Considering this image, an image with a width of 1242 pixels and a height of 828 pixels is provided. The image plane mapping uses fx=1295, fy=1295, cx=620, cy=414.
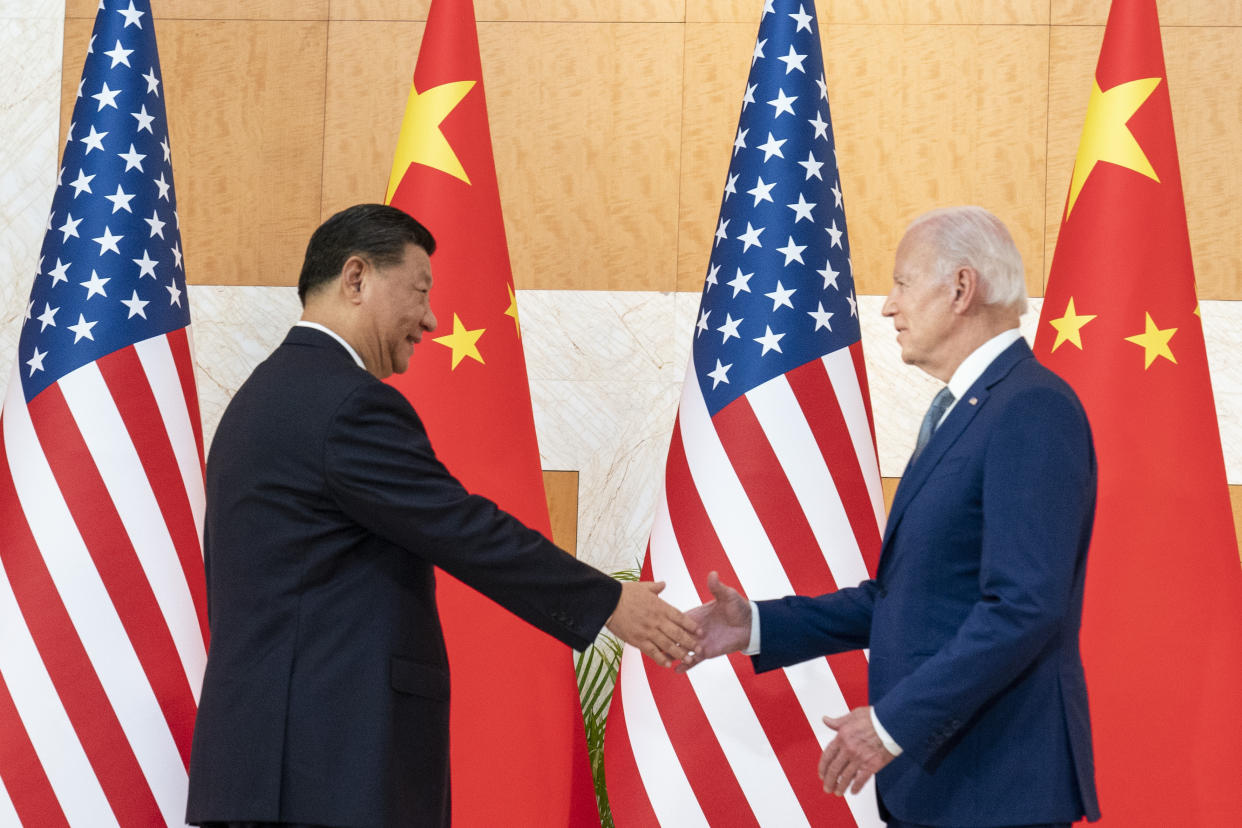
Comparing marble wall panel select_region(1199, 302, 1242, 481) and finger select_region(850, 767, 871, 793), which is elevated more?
marble wall panel select_region(1199, 302, 1242, 481)

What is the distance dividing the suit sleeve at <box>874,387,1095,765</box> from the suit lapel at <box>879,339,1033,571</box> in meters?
0.10

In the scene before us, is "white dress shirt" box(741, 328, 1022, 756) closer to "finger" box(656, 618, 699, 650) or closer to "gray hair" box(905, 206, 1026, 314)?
"gray hair" box(905, 206, 1026, 314)

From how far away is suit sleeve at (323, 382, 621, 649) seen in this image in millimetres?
2174

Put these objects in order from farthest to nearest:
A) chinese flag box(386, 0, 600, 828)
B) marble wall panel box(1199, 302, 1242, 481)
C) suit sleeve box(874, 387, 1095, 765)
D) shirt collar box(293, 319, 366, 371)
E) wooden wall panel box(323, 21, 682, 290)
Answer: wooden wall panel box(323, 21, 682, 290) → marble wall panel box(1199, 302, 1242, 481) → chinese flag box(386, 0, 600, 828) → shirt collar box(293, 319, 366, 371) → suit sleeve box(874, 387, 1095, 765)

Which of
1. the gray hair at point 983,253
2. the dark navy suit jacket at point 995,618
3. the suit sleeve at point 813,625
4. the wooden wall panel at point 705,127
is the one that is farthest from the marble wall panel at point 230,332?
the dark navy suit jacket at point 995,618

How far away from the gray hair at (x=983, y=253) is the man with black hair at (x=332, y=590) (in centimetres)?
87

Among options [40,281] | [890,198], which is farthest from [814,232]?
[40,281]

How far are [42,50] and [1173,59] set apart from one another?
365cm

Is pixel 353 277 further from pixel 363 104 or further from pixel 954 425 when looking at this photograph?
pixel 363 104

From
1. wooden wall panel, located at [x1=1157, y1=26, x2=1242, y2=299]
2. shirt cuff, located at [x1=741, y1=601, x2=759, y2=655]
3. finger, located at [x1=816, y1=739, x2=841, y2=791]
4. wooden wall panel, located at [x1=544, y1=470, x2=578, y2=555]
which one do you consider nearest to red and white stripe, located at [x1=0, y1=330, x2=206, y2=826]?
wooden wall panel, located at [x1=544, y1=470, x2=578, y2=555]

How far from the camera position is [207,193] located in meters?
4.21

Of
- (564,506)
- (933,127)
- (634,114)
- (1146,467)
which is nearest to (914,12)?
(933,127)

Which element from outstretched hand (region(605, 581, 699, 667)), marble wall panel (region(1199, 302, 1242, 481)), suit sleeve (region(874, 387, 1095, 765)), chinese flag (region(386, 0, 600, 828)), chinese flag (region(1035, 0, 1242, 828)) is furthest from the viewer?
marble wall panel (region(1199, 302, 1242, 481))

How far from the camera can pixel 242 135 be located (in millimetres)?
4223
